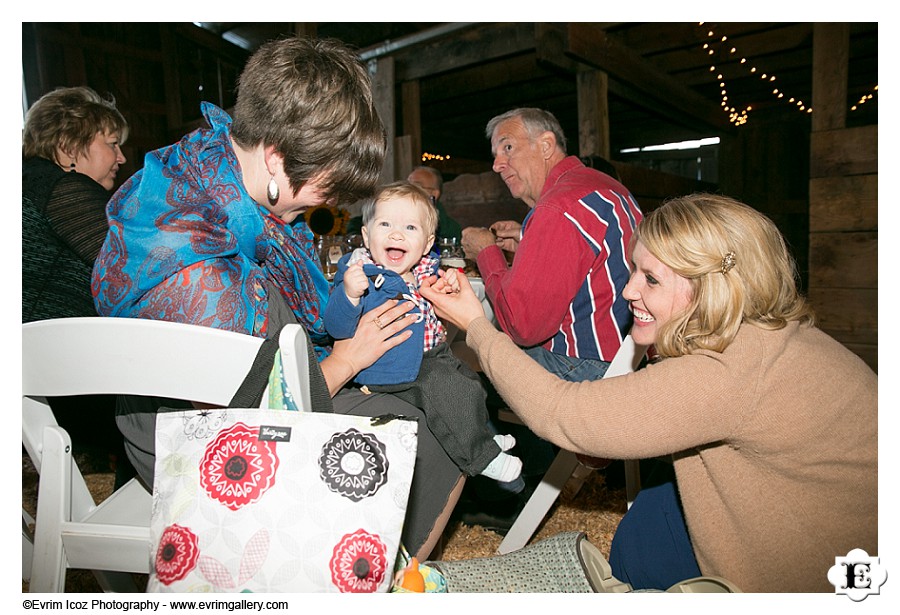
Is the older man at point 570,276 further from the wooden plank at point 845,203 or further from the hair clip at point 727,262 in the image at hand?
the wooden plank at point 845,203

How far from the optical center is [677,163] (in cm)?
1208

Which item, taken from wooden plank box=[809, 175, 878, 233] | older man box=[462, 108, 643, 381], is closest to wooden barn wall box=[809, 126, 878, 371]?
wooden plank box=[809, 175, 878, 233]

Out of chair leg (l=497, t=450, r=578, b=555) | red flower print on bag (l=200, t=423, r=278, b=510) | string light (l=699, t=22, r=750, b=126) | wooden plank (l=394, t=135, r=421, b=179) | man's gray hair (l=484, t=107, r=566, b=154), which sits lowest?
chair leg (l=497, t=450, r=578, b=555)

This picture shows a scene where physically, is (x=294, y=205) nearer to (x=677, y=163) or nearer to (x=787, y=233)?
(x=787, y=233)

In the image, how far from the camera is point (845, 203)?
3.74 meters

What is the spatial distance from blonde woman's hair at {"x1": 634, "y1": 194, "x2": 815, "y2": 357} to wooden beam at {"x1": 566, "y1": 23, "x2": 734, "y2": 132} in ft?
11.4

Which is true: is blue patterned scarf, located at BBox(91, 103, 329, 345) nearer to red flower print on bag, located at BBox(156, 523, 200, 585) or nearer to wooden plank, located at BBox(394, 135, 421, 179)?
red flower print on bag, located at BBox(156, 523, 200, 585)

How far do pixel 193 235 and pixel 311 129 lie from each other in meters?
0.39

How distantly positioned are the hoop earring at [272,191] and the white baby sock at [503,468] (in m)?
0.97

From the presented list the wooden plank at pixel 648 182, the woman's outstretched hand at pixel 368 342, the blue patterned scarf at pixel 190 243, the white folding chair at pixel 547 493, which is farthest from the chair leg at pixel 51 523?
the wooden plank at pixel 648 182

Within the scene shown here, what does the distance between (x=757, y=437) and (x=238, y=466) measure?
1028 mm

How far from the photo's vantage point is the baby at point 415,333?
1.66 meters

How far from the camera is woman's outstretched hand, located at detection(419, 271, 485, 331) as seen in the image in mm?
1654

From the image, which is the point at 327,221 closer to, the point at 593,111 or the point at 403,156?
the point at 403,156
